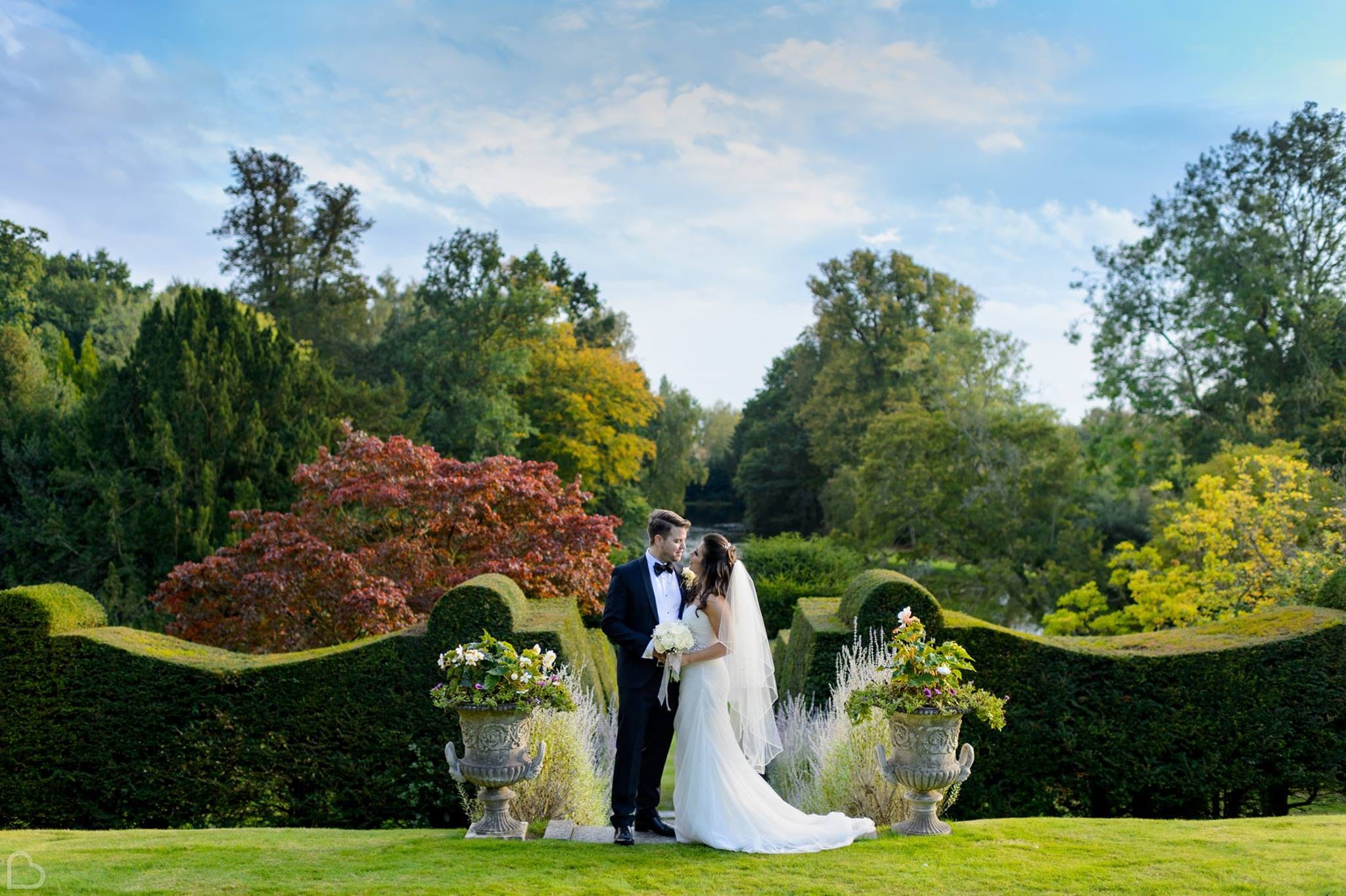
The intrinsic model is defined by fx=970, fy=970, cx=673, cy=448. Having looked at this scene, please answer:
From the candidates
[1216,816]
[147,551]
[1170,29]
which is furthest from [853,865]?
[147,551]

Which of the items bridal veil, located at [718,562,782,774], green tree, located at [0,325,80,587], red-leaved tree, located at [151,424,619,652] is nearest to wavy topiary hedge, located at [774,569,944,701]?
bridal veil, located at [718,562,782,774]

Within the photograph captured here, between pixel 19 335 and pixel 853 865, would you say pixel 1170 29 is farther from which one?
pixel 19 335

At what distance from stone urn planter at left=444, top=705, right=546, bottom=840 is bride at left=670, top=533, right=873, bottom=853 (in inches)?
37.8

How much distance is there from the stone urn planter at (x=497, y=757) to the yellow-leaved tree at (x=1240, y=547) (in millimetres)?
9069

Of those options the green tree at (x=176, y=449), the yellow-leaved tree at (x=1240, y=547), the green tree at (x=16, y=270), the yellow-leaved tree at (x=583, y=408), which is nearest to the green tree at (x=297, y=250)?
the green tree at (x=16, y=270)

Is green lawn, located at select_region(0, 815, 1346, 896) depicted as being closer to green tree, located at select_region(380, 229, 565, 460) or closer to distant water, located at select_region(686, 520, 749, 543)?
green tree, located at select_region(380, 229, 565, 460)

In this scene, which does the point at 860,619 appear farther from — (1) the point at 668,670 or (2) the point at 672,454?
(2) the point at 672,454

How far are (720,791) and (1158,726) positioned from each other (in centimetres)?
438

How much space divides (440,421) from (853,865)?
2361cm

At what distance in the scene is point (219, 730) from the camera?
303 inches

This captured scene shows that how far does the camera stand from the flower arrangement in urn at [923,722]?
19.5 ft

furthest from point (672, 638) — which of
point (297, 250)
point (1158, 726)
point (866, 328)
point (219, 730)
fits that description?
point (866, 328)

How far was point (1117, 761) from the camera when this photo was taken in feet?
26.1

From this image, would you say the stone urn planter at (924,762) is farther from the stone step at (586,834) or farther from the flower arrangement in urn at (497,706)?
the flower arrangement in urn at (497,706)
